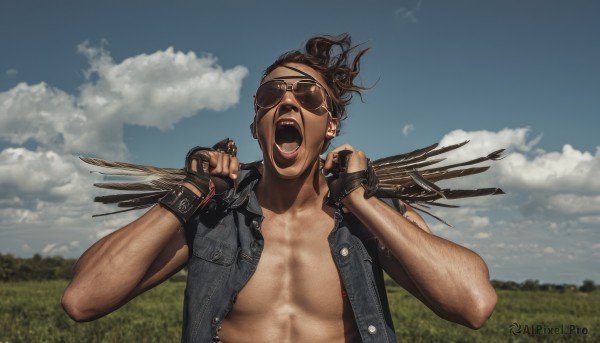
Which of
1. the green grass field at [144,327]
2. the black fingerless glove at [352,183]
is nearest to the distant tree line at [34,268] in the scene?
the green grass field at [144,327]

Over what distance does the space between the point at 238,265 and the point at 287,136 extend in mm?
901

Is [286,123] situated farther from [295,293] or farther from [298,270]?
[295,293]

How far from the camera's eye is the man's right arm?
2.99 m

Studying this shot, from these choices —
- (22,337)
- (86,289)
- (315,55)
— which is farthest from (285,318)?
(22,337)

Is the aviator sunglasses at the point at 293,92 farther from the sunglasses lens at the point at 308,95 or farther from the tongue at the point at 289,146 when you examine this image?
the tongue at the point at 289,146

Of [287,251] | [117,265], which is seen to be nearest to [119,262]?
[117,265]

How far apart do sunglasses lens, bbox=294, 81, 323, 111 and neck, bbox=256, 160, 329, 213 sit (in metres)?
0.40

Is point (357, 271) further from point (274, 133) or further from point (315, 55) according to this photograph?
point (315, 55)

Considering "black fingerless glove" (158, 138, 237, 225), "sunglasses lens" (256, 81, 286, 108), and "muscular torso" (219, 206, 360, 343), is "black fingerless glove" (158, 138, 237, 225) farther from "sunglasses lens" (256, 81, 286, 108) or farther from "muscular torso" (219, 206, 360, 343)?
"muscular torso" (219, 206, 360, 343)

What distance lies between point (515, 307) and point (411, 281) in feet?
81.8

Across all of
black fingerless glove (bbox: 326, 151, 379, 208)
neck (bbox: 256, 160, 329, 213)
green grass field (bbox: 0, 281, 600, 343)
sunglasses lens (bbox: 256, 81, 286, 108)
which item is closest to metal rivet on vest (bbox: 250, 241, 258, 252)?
neck (bbox: 256, 160, 329, 213)

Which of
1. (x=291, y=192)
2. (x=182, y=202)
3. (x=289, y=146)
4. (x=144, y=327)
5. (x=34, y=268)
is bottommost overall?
(x=144, y=327)

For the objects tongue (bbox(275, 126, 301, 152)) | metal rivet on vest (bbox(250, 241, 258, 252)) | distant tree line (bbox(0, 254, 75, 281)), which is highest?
distant tree line (bbox(0, 254, 75, 281))

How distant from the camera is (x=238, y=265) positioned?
3.34 m
